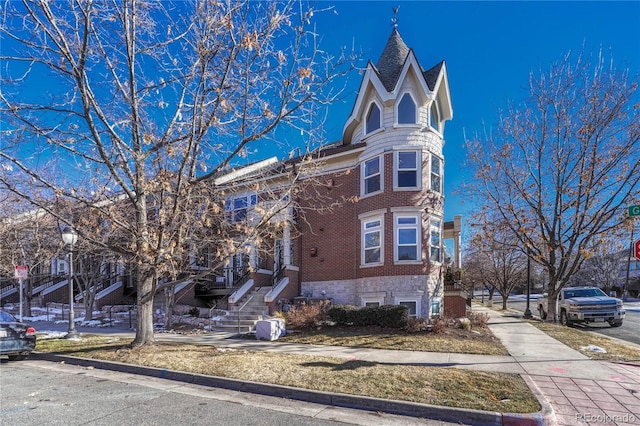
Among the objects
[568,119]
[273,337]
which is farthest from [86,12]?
[568,119]

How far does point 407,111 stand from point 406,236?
512cm

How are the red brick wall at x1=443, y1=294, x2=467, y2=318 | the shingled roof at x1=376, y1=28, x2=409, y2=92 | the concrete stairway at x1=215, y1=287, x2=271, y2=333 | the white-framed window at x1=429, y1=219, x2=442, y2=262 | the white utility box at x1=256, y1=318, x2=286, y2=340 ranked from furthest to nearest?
the red brick wall at x1=443, y1=294, x2=467, y2=318 < the shingled roof at x1=376, y1=28, x2=409, y2=92 < the white-framed window at x1=429, y1=219, x2=442, y2=262 < the concrete stairway at x1=215, y1=287, x2=271, y2=333 < the white utility box at x1=256, y1=318, x2=286, y2=340

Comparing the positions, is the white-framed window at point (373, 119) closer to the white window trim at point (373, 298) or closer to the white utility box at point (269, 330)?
the white window trim at point (373, 298)

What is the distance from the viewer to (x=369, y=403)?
18.4 feet

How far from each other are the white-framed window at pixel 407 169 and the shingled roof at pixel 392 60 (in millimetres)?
2771

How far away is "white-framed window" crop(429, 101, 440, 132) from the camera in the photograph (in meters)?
16.3

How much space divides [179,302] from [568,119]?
18.9 metres

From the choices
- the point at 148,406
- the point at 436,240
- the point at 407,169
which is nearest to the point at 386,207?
the point at 407,169

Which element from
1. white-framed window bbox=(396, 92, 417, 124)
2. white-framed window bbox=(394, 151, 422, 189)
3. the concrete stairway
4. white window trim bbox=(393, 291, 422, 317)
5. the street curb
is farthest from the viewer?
white-framed window bbox=(396, 92, 417, 124)

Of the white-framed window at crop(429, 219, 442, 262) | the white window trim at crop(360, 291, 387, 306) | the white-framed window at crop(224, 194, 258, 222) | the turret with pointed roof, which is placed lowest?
the white window trim at crop(360, 291, 387, 306)

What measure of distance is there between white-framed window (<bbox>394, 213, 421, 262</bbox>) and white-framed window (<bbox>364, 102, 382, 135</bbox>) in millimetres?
3944

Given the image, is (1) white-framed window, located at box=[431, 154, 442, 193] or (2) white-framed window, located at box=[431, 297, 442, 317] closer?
(2) white-framed window, located at box=[431, 297, 442, 317]

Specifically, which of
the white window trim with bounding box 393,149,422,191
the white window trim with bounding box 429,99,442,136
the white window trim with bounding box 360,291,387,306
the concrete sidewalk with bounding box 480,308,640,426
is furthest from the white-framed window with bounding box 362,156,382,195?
the concrete sidewalk with bounding box 480,308,640,426

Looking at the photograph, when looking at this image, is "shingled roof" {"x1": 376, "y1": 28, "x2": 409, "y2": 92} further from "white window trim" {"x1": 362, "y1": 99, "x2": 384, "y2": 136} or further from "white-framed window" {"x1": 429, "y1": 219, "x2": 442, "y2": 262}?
"white-framed window" {"x1": 429, "y1": 219, "x2": 442, "y2": 262}
